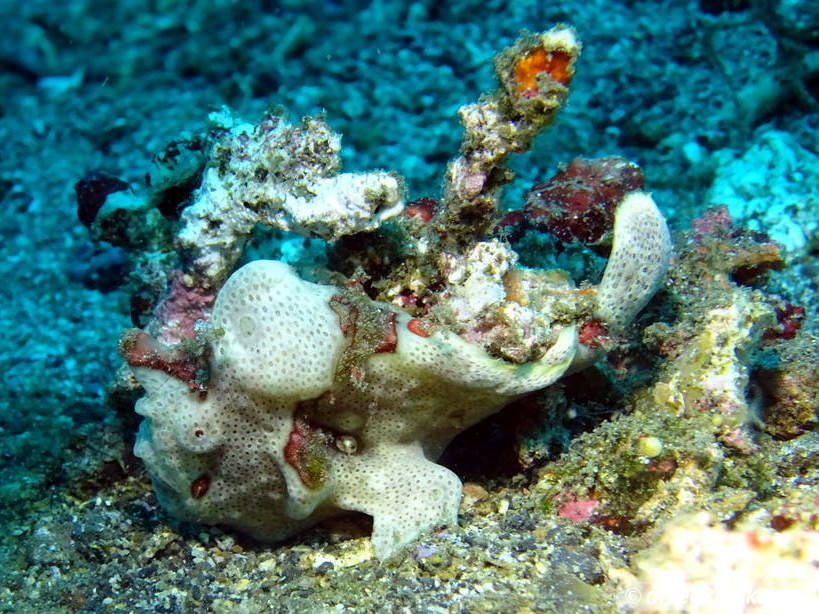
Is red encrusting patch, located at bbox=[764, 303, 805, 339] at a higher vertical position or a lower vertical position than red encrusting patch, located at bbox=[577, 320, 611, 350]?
higher

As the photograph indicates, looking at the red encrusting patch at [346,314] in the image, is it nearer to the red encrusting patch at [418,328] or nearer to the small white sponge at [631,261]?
the red encrusting patch at [418,328]

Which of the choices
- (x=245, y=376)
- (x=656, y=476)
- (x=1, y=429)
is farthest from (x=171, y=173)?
(x=656, y=476)

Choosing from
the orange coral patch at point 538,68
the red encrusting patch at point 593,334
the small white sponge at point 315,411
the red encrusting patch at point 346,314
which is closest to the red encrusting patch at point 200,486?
the small white sponge at point 315,411

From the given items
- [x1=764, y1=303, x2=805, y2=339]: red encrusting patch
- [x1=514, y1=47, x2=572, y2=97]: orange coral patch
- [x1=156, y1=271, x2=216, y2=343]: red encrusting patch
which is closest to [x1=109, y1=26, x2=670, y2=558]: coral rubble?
[x1=514, y1=47, x2=572, y2=97]: orange coral patch

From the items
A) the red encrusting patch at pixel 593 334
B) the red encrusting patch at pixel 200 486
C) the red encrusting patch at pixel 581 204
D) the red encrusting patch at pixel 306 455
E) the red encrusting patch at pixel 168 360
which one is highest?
the red encrusting patch at pixel 581 204

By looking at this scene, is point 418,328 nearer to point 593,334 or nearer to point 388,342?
point 388,342

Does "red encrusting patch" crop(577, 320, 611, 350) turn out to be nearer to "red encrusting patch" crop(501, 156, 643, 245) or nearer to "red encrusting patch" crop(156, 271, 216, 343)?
"red encrusting patch" crop(501, 156, 643, 245)

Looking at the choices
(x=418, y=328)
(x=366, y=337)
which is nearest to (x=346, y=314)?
(x=366, y=337)

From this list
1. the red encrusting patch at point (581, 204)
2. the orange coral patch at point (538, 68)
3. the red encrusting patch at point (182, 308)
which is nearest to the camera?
the orange coral patch at point (538, 68)
